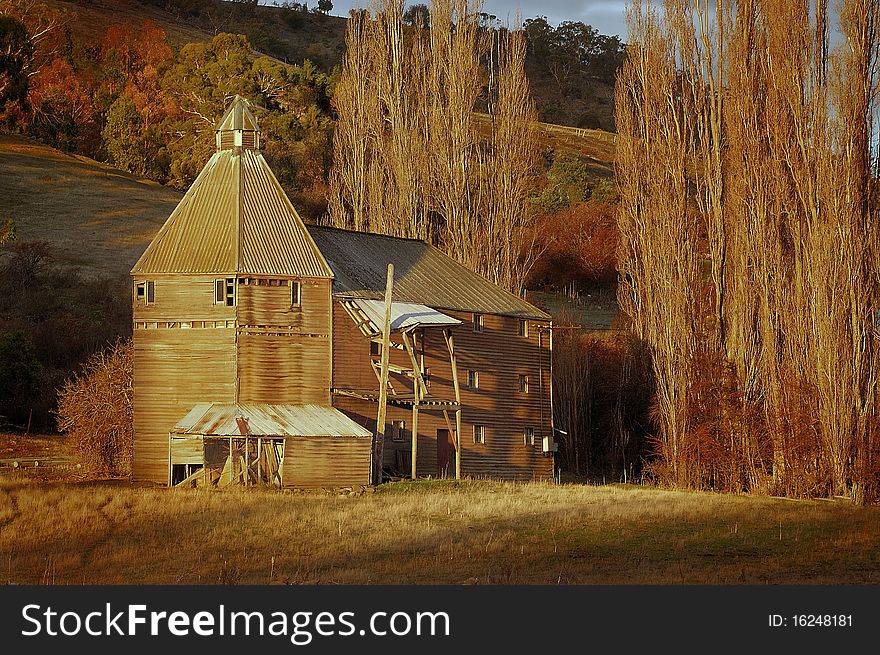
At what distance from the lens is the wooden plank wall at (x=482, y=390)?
47.2 meters

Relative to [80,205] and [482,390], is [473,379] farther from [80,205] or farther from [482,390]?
[80,205]

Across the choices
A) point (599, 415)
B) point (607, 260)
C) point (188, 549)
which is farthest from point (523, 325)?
point (607, 260)

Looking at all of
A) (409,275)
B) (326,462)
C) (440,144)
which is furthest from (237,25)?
(326,462)

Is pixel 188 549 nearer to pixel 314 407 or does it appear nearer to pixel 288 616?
pixel 288 616

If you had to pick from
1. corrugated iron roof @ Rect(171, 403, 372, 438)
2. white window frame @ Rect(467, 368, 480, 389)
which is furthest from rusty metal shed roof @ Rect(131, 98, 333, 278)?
white window frame @ Rect(467, 368, 480, 389)

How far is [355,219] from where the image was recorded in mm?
64250

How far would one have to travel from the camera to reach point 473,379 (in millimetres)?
51344

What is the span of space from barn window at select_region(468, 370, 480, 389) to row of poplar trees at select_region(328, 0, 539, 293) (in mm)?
9890

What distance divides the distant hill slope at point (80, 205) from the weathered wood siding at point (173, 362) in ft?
103

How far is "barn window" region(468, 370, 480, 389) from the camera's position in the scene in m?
51.2

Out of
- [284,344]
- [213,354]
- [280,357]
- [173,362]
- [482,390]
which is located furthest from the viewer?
[482,390]

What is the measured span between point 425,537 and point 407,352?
52.9 ft

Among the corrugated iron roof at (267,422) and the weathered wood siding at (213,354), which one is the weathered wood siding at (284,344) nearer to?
the weathered wood siding at (213,354)

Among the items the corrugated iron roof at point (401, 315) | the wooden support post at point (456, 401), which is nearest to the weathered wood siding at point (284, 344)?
the corrugated iron roof at point (401, 315)
